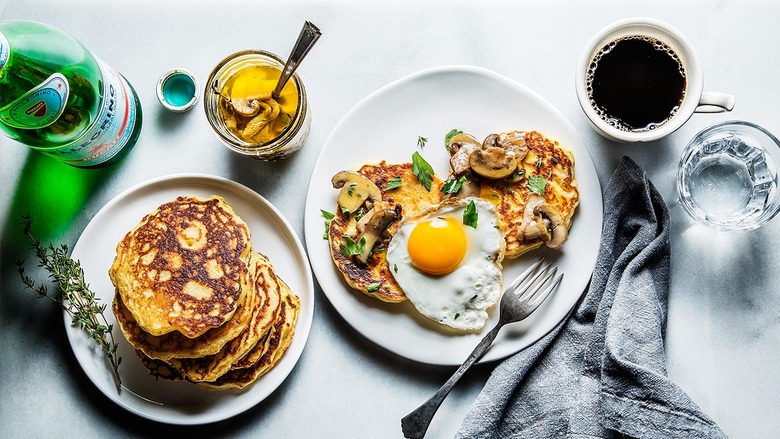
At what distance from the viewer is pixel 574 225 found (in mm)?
2949

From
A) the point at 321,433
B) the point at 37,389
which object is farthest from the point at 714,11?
the point at 37,389

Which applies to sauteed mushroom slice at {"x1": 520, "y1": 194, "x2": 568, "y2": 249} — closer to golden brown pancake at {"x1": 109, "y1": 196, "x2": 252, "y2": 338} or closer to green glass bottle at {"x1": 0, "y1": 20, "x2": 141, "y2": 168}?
golden brown pancake at {"x1": 109, "y1": 196, "x2": 252, "y2": 338}

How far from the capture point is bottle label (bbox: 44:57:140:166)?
268 centimetres

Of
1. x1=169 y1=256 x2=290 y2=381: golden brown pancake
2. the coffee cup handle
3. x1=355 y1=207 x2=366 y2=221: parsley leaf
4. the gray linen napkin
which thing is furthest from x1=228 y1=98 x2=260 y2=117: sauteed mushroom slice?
the coffee cup handle

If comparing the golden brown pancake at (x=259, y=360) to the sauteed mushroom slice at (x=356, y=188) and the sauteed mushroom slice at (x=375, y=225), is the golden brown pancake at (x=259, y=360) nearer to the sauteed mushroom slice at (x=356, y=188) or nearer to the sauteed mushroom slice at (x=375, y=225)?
the sauteed mushroom slice at (x=375, y=225)

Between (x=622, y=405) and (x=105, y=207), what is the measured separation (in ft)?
7.87

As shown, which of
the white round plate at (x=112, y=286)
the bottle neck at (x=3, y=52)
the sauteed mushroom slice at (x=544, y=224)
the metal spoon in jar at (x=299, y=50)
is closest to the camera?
the bottle neck at (x=3, y=52)

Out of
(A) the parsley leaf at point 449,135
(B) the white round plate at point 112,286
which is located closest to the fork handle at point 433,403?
(B) the white round plate at point 112,286

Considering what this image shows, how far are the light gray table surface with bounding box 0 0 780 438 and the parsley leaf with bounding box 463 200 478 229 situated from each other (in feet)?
2.23

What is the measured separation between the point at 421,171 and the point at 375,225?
323 mm

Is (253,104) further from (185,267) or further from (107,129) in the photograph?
(185,267)

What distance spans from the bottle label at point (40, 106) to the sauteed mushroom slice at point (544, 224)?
6.29 ft

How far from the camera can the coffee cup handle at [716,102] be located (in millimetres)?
2750

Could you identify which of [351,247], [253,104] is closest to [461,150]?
[351,247]
